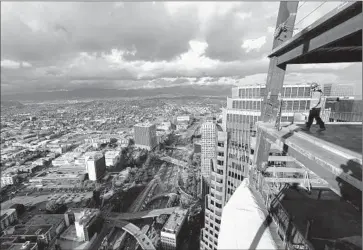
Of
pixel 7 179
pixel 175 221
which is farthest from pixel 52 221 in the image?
pixel 7 179

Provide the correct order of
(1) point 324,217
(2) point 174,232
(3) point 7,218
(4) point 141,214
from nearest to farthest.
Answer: (1) point 324,217 → (2) point 174,232 → (3) point 7,218 → (4) point 141,214

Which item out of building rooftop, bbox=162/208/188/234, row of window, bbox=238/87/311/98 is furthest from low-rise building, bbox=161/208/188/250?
row of window, bbox=238/87/311/98

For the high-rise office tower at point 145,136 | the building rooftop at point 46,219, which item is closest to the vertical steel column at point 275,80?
the building rooftop at point 46,219

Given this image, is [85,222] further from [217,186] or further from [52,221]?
[217,186]

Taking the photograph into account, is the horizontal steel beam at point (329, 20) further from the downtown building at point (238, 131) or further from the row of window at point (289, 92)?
the row of window at point (289, 92)

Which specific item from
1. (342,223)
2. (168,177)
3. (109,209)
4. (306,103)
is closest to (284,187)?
(342,223)

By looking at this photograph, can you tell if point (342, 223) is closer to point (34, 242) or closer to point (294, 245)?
point (294, 245)
